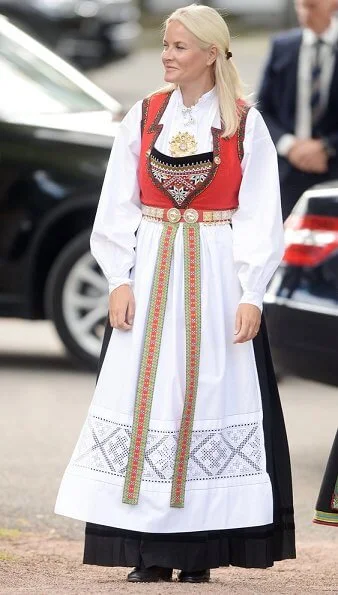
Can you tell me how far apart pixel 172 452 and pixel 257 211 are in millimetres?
740

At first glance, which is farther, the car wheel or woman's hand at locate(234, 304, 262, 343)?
the car wheel

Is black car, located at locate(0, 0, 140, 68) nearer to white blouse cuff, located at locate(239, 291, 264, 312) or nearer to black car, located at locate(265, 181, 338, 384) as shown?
black car, located at locate(265, 181, 338, 384)

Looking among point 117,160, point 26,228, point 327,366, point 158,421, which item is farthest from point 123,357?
point 26,228

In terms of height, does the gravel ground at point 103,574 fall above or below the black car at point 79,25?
below

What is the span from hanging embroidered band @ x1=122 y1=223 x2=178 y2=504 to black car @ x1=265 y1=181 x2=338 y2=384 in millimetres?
2066

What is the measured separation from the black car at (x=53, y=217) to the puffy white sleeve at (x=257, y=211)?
4.34 meters

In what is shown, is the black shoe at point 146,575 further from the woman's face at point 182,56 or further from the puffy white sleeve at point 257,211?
the woman's face at point 182,56


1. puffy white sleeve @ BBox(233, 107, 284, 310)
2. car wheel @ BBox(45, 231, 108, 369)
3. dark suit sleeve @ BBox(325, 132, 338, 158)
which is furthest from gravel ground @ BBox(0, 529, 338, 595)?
car wheel @ BBox(45, 231, 108, 369)

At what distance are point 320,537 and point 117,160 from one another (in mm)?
1957

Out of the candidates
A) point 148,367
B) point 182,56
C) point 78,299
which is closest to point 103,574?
point 148,367

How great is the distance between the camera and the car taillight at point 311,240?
24.1ft

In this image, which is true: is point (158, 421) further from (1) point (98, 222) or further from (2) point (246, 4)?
(2) point (246, 4)

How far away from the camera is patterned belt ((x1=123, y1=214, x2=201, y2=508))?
5129 millimetres

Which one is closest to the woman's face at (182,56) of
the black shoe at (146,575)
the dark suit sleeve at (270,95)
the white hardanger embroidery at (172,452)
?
the white hardanger embroidery at (172,452)
